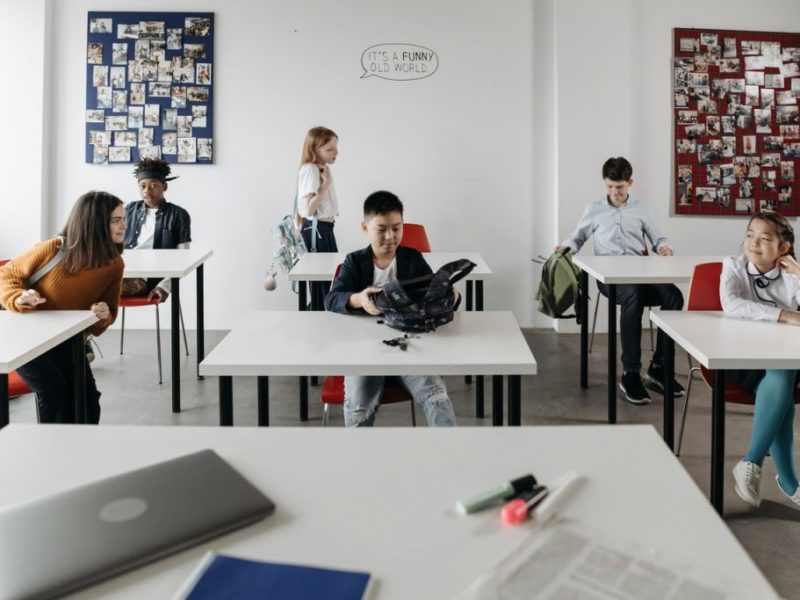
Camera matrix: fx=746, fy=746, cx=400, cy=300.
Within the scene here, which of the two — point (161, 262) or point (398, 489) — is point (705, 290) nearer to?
point (398, 489)

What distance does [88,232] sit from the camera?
111 inches

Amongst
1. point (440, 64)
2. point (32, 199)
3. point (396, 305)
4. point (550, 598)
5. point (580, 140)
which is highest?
point (440, 64)

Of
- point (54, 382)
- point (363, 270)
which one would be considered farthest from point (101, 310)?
point (363, 270)

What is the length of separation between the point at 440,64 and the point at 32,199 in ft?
10.2

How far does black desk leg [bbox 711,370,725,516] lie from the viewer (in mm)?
2250

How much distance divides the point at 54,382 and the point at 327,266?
1.45m

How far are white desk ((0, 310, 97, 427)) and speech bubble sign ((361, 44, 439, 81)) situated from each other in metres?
3.40

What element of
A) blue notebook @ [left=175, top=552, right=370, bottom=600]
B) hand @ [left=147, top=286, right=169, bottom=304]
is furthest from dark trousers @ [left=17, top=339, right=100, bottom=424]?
blue notebook @ [left=175, top=552, right=370, bottom=600]

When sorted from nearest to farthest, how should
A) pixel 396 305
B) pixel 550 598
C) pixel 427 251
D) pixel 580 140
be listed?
pixel 550 598
pixel 396 305
pixel 427 251
pixel 580 140

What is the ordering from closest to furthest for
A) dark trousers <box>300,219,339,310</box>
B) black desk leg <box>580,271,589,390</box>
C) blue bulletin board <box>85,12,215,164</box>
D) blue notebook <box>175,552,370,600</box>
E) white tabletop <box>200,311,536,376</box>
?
1. blue notebook <box>175,552,370,600</box>
2. white tabletop <box>200,311,536,376</box>
3. black desk leg <box>580,271,589,390</box>
4. dark trousers <box>300,219,339,310</box>
5. blue bulletin board <box>85,12,215,164</box>

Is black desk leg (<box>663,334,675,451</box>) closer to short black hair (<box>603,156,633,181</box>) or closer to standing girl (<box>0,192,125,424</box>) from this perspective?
short black hair (<box>603,156,633,181</box>)

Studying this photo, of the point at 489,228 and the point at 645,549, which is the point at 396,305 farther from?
the point at 489,228

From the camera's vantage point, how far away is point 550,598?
848 millimetres

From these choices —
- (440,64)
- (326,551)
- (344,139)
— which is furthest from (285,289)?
(326,551)
